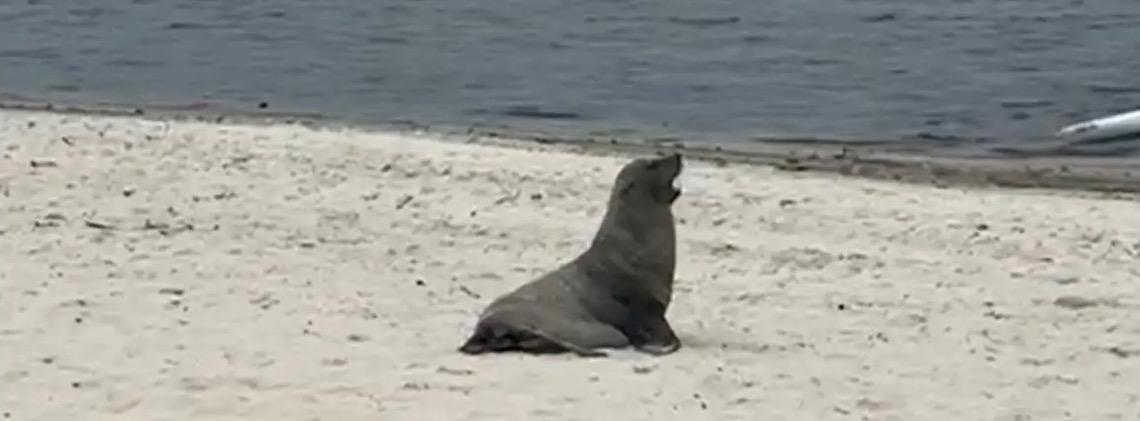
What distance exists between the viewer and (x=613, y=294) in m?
9.54

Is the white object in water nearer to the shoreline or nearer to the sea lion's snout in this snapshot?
the shoreline

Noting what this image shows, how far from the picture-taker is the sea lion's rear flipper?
30.6 ft

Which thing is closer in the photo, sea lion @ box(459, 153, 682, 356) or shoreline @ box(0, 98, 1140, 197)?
sea lion @ box(459, 153, 682, 356)

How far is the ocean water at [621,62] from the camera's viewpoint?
20391mm

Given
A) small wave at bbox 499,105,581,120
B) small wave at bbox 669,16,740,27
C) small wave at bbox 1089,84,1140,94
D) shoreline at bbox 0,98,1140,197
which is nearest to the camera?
shoreline at bbox 0,98,1140,197

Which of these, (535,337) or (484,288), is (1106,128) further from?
(535,337)

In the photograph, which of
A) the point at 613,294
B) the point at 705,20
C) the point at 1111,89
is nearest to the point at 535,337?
the point at 613,294

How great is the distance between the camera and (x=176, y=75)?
2355 centimetres

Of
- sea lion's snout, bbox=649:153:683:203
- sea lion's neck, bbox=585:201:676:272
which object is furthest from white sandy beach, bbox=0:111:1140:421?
sea lion's snout, bbox=649:153:683:203

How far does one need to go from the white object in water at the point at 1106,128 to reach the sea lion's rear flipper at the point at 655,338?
9.57m

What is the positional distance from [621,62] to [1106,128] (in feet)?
23.0

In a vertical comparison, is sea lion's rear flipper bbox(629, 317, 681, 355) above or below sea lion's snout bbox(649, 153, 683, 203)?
below

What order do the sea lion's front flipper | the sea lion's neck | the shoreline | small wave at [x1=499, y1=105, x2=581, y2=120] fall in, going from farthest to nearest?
small wave at [x1=499, y1=105, x2=581, y2=120] < the shoreline < the sea lion's neck < the sea lion's front flipper

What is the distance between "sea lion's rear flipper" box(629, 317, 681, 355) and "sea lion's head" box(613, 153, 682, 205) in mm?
573
